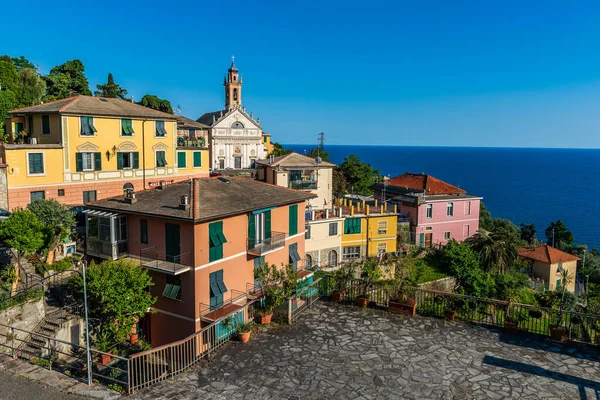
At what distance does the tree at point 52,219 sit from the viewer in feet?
63.1

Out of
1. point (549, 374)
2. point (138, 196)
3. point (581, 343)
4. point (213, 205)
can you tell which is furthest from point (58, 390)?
point (581, 343)

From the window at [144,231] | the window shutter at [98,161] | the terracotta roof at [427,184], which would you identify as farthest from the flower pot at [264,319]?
the terracotta roof at [427,184]

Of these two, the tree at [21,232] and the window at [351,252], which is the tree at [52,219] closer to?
the tree at [21,232]

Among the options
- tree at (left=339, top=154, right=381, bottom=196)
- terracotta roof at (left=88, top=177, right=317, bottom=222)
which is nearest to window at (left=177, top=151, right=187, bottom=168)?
terracotta roof at (left=88, top=177, right=317, bottom=222)

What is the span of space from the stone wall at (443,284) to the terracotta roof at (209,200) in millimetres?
15308

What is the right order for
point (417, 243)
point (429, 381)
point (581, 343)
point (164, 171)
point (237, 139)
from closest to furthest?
point (429, 381) < point (581, 343) < point (164, 171) < point (417, 243) < point (237, 139)

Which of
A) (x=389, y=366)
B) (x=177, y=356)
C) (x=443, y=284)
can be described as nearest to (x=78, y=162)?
(x=177, y=356)

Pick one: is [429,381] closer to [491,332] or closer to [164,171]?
[491,332]

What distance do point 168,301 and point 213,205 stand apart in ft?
13.3

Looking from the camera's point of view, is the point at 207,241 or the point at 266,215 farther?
the point at 266,215

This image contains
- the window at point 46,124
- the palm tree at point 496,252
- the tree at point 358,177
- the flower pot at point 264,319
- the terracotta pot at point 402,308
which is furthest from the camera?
the tree at point 358,177

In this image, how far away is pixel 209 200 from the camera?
1727 centimetres

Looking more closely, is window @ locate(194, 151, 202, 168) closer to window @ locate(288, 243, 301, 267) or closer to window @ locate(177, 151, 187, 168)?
window @ locate(177, 151, 187, 168)

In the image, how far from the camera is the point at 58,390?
33.2ft
